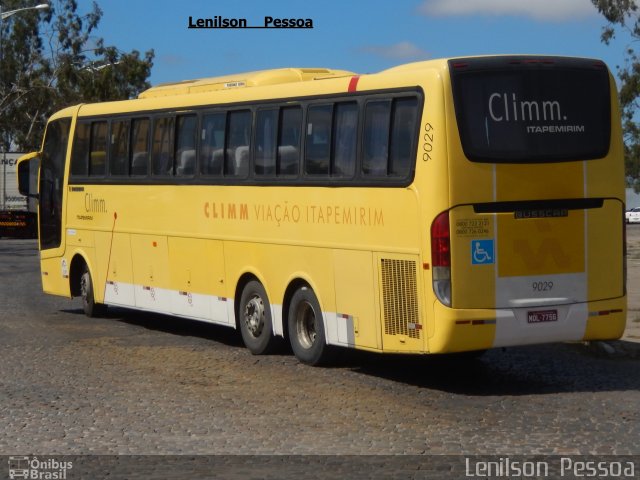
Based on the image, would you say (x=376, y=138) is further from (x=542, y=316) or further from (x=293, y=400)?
(x=293, y=400)

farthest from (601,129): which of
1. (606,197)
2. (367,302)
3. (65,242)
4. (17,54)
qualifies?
(17,54)

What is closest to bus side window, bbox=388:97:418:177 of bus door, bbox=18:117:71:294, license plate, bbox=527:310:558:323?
license plate, bbox=527:310:558:323

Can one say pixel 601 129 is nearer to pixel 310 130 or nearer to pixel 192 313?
pixel 310 130

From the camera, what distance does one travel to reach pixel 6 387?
12227 mm

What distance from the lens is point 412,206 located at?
39.1 ft

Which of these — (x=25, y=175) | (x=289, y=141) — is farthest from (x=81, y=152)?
(x=289, y=141)

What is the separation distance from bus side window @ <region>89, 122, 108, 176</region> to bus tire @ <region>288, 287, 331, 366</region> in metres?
5.52

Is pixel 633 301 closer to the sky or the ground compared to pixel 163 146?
closer to the ground

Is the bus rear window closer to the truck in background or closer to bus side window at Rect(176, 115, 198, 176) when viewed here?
bus side window at Rect(176, 115, 198, 176)

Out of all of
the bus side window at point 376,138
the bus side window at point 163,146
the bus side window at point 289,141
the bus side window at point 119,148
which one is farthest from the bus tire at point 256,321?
the bus side window at point 119,148

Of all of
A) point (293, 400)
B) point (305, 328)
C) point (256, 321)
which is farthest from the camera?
point (256, 321)

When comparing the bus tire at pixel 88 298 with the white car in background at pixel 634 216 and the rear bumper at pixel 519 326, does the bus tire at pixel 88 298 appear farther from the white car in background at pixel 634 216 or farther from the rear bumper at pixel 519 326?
the white car in background at pixel 634 216

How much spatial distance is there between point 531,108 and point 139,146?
6.95 meters

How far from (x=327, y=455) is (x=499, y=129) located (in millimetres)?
4166
